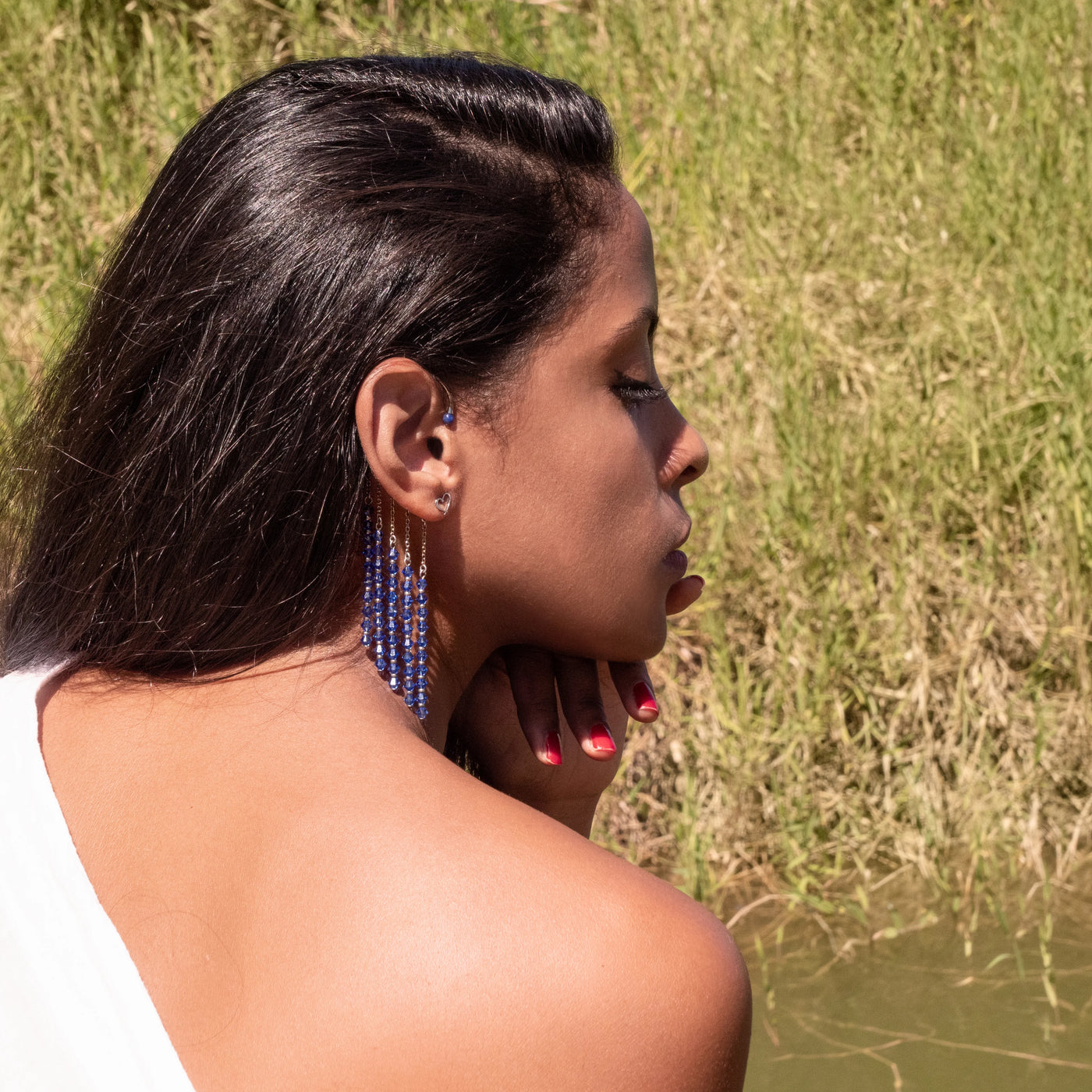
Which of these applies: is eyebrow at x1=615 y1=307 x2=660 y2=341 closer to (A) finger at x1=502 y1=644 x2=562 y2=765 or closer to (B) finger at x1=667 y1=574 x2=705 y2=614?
(B) finger at x1=667 y1=574 x2=705 y2=614

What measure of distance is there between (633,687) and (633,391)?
18.8 inches

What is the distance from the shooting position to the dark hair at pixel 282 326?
1383 mm

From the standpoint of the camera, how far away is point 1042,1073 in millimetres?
2518

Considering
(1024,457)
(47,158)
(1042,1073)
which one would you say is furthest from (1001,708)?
(47,158)

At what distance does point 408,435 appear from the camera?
138cm

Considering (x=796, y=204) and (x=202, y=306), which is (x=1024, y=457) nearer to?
(x=796, y=204)

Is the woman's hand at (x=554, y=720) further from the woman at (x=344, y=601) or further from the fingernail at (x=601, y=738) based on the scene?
the woman at (x=344, y=601)

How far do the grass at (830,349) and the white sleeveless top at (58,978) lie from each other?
1.95m

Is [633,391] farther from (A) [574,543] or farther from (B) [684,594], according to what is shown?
(B) [684,594]

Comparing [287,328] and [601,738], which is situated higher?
[287,328]

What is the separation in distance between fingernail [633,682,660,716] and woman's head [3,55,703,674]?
0.53m

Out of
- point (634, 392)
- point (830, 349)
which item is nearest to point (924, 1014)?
point (634, 392)

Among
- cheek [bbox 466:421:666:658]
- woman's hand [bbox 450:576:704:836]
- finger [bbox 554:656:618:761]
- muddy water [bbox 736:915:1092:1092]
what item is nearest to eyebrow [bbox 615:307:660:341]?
cheek [bbox 466:421:666:658]

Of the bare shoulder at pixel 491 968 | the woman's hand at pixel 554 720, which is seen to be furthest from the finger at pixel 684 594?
the bare shoulder at pixel 491 968
